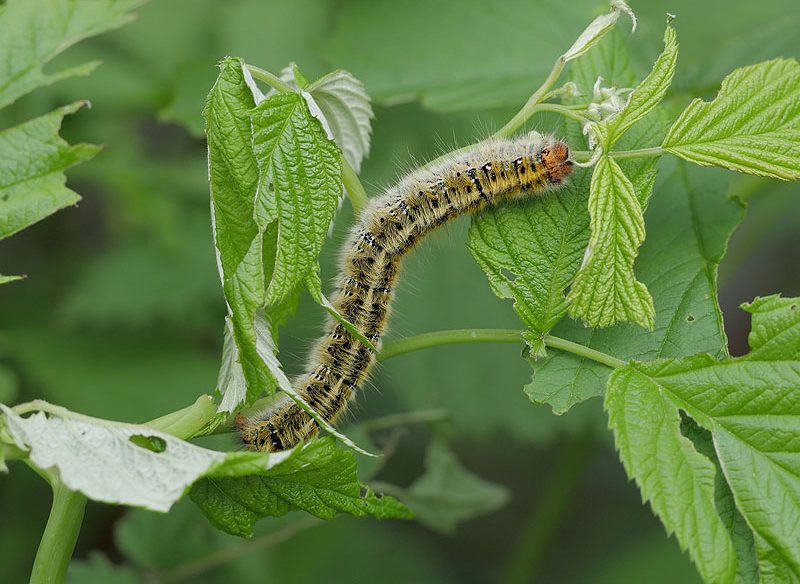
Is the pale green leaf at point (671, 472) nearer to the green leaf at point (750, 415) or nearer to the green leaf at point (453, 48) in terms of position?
the green leaf at point (750, 415)

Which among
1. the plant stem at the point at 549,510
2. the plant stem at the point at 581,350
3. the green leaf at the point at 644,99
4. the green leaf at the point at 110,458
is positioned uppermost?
the green leaf at the point at 644,99

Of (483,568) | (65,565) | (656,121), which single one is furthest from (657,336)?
(483,568)

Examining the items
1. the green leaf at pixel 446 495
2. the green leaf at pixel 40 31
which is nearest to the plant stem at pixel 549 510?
the green leaf at pixel 446 495

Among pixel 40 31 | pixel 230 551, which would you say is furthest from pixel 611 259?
pixel 230 551

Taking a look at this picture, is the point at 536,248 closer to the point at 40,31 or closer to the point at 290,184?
the point at 290,184

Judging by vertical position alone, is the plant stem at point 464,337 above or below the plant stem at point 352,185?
below

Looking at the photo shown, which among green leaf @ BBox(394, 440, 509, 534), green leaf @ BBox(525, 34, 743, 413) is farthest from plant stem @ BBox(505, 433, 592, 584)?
green leaf @ BBox(525, 34, 743, 413)
